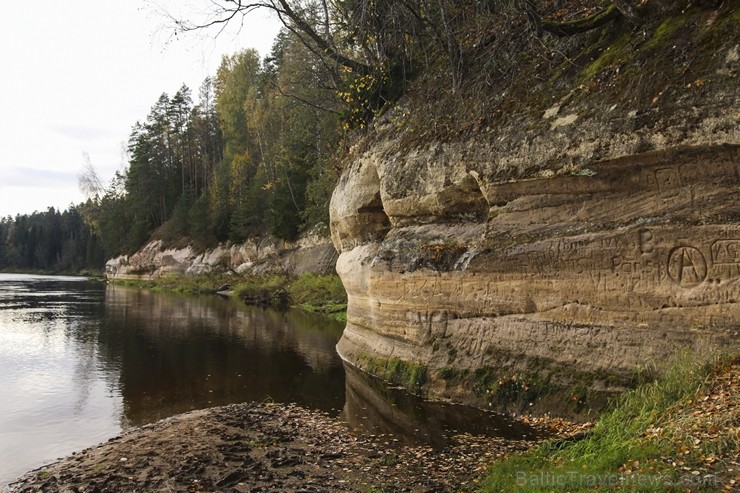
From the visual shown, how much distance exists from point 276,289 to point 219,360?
22.3m

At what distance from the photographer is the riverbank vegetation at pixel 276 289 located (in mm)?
32281

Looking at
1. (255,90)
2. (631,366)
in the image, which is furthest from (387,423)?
(255,90)

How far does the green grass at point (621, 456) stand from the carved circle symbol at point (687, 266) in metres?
1.39

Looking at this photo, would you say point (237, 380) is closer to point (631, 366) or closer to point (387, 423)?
point (387, 423)

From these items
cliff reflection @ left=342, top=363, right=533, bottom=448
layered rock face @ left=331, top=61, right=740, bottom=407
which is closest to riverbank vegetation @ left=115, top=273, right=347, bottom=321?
layered rock face @ left=331, top=61, right=740, bottom=407

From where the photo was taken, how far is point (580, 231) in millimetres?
10414

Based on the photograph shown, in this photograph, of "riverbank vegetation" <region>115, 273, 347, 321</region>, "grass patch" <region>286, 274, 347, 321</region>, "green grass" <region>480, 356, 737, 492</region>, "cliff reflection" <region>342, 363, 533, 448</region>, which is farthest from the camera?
"riverbank vegetation" <region>115, 273, 347, 321</region>

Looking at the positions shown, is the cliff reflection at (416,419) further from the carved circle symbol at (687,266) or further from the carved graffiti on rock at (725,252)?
the carved graffiti on rock at (725,252)

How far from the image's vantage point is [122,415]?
11.8 metres

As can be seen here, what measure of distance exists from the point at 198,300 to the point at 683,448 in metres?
40.3

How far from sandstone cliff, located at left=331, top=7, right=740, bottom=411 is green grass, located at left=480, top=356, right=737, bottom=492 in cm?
117

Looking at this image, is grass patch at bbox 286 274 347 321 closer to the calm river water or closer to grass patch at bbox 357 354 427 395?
the calm river water

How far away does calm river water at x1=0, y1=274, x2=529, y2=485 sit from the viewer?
10.4 m

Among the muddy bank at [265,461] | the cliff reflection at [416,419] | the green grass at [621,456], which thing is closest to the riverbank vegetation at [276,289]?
the cliff reflection at [416,419]
